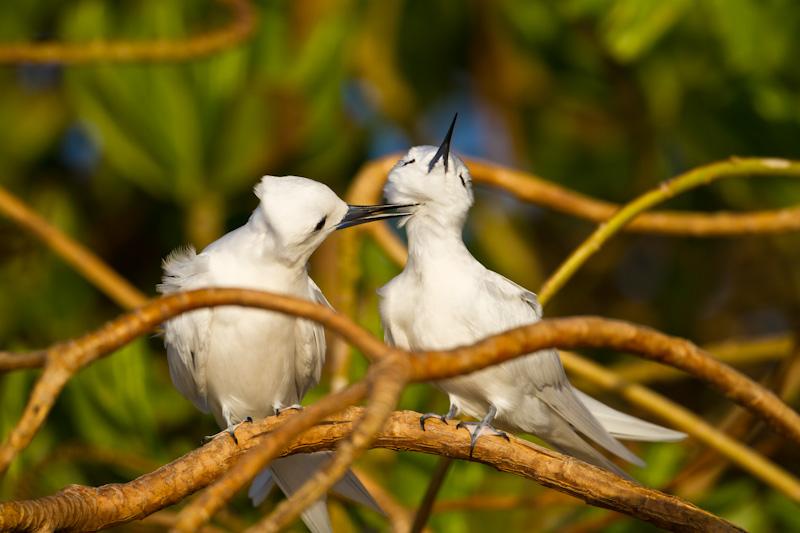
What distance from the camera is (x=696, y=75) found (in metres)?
3.06

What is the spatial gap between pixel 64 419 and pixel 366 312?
0.85 metres

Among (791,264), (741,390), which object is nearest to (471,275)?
(741,390)

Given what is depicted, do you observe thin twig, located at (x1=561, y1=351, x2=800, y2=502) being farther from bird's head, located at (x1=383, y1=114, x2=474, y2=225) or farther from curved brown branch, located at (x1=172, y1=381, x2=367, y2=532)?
curved brown branch, located at (x1=172, y1=381, x2=367, y2=532)

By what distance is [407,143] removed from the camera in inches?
A: 126

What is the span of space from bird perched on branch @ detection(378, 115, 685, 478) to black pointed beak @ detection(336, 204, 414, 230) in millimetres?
39

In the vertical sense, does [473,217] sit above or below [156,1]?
below

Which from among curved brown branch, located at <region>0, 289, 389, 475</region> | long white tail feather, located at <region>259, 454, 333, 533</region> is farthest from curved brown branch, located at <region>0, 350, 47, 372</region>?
long white tail feather, located at <region>259, 454, 333, 533</region>

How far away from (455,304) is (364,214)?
7.9 inches

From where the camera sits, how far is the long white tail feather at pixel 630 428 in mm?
1358

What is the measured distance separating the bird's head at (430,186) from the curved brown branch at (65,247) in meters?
0.81

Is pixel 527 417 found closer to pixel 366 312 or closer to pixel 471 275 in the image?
pixel 471 275

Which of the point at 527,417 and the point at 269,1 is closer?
the point at 527,417

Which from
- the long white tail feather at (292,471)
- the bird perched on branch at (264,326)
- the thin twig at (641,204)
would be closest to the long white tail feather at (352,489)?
the bird perched on branch at (264,326)

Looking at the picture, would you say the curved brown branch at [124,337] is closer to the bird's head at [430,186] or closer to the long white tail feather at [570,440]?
the bird's head at [430,186]
